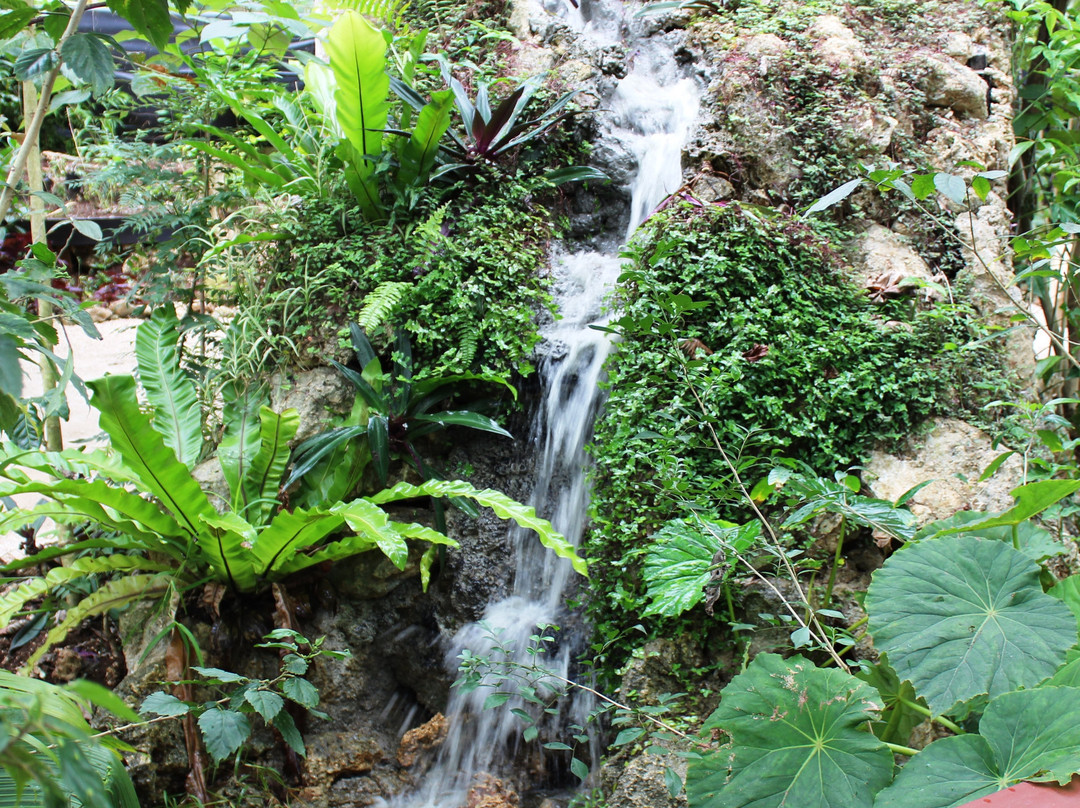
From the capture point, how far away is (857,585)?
2650mm

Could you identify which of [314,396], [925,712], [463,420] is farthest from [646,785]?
[314,396]

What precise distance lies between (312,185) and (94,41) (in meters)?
2.45

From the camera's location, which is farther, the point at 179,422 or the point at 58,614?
the point at 58,614

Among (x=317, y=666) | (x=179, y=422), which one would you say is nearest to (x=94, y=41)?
(x=179, y=422)

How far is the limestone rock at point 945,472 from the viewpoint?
2.73m

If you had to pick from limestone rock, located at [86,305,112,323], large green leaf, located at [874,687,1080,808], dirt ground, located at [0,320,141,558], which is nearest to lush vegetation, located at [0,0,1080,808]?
large green leaf, located at [874,687,1080,808]

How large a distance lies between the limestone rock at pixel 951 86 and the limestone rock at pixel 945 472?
2196 millimetres

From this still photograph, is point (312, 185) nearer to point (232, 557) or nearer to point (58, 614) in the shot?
point (232, 557)

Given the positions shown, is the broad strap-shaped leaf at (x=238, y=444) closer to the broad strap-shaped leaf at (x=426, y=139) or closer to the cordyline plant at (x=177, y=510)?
the cordyline plant at (x=177, y=510)

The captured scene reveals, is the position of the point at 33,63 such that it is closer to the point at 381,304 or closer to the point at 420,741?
the point at 381,304

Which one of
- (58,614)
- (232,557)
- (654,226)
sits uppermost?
(654,226)

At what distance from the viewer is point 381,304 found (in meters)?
3.23

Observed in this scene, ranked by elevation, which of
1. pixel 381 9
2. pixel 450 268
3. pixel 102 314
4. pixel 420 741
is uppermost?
pixel 381 9

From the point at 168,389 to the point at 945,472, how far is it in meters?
3.28
